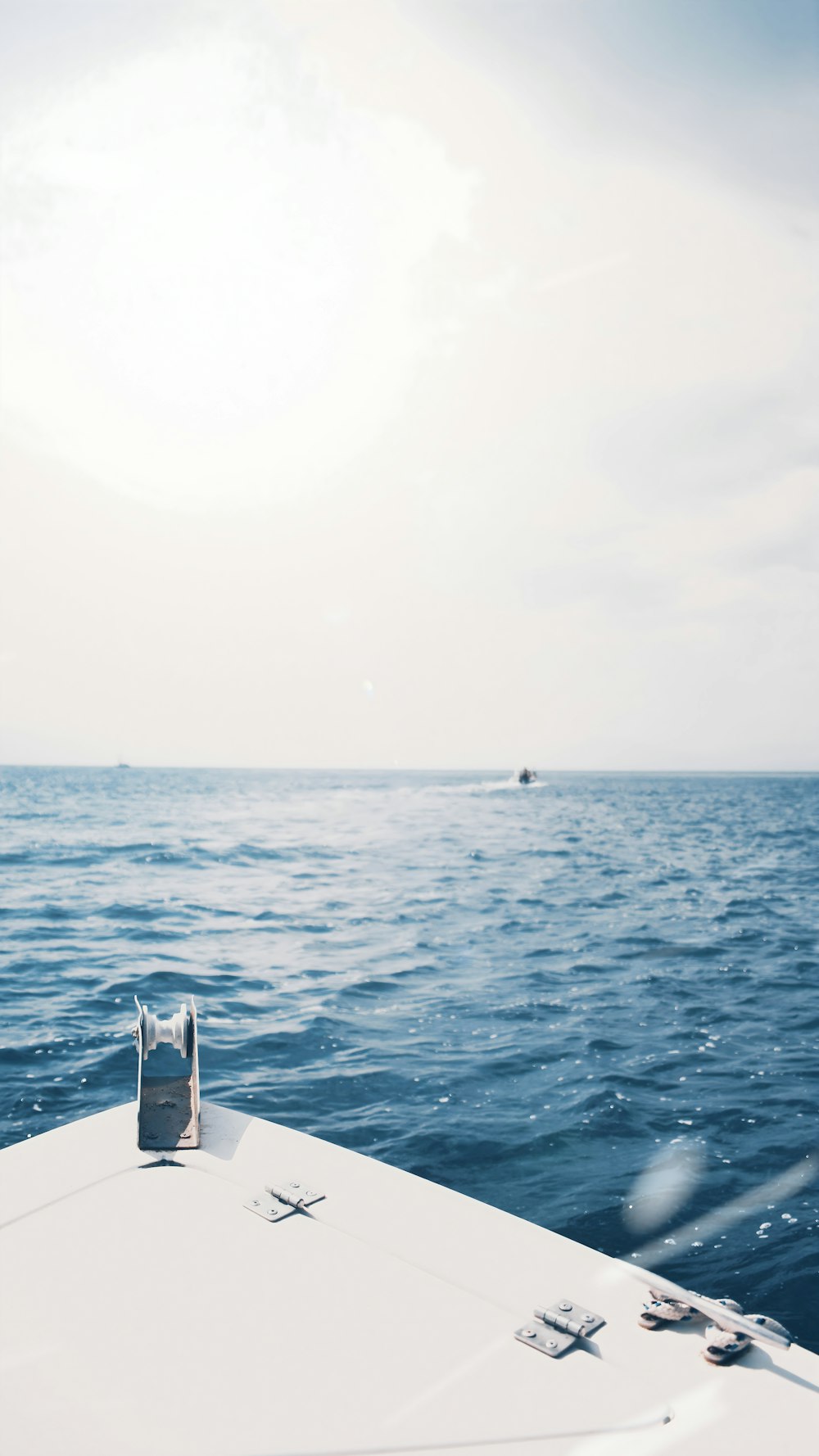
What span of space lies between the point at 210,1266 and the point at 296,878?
22.8 m

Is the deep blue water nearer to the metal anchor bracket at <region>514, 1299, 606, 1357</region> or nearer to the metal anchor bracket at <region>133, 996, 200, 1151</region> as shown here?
the metal anchor bracket at <region>514, 1299, 606, 1357</region>

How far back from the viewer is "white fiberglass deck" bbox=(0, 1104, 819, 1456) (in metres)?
2.79

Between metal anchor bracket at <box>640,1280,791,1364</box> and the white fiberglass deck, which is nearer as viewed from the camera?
the white fiberglass deck

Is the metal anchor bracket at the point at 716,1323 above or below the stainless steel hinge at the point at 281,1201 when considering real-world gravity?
below

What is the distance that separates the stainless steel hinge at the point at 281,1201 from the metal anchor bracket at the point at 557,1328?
1.23 meters

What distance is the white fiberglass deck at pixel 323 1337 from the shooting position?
9.16ft

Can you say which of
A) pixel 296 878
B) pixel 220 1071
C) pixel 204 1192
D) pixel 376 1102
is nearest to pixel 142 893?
pixel 296 878

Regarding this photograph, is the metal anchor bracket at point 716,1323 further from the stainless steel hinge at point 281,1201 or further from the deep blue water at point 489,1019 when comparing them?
the deep blue water at point 489,1019

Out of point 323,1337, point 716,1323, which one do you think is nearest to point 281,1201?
point 323,1337

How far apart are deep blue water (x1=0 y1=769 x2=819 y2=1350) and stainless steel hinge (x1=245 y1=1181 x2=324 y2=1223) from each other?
2.94m

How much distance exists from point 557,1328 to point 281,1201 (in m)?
1.45

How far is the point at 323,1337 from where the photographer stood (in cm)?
321

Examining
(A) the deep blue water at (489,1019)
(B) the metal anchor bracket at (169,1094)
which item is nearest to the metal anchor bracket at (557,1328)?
(B) the metal anchor bracket at (169,1094)

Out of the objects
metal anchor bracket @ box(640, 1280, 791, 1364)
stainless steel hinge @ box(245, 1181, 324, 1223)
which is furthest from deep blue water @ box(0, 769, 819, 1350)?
stainless steel hinge @ box(245, 1181, 324, 1223)
